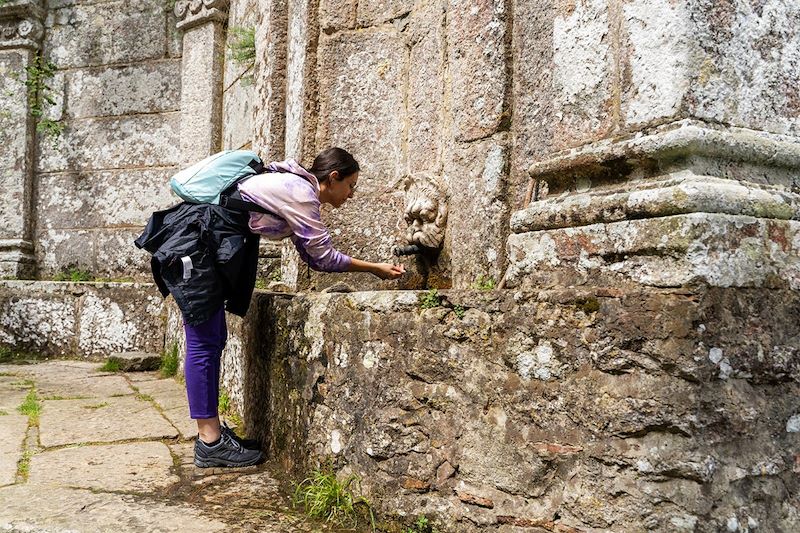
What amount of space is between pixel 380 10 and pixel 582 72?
171cm

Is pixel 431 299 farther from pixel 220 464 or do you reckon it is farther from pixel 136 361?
pixel 136 361

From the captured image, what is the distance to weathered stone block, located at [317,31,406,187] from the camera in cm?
329

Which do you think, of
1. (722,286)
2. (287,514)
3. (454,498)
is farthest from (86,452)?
(722,286)

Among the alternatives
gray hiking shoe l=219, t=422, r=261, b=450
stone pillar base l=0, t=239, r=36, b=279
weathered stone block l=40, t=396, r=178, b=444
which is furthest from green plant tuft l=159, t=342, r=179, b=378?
gray hiking shoe l=219, t=422, r=261, b=450

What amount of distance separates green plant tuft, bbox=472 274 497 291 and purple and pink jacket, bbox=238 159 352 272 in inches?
20.3

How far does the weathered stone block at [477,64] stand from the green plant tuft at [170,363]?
321cm

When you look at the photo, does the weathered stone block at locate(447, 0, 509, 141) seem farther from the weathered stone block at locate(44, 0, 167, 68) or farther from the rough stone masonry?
the weathered stone block at locate(44, 0, 167, 68)

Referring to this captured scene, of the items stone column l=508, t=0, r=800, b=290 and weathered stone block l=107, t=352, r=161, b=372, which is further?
weathered stone block l=107, t=352, r=161, b=372

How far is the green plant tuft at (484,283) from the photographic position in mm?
2438

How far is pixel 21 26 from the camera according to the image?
250 inches

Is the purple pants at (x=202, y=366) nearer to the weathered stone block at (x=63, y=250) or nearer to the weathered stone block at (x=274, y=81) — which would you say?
the weathered stone block at (x=274, y=81)

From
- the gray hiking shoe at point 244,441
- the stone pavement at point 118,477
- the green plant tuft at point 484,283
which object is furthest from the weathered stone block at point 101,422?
the green plant tuft at point 484,283

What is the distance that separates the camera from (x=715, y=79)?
1.70 metres

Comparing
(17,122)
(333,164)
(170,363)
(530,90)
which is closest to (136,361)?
(170,363)
